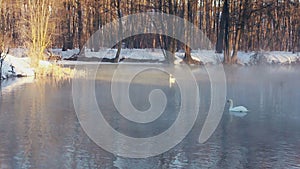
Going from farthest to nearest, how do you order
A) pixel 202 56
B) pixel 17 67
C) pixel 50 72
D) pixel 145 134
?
1. pixel 202 56
2. pixel 17 67
3. pixel 50 72
4. pixel 145 134

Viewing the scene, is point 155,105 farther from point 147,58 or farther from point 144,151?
point 147,58

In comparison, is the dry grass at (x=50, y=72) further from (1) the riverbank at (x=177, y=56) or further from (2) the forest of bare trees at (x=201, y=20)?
(2) the forest of bare trees at (x=201, y=20)

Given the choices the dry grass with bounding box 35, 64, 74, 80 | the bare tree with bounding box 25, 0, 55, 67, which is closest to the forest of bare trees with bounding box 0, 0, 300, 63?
the bare tree with bounding box 25, 0, 55, 67

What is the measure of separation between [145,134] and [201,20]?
161ft

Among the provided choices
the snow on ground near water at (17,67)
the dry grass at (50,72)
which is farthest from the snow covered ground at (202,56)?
the dry grass at (50,72)

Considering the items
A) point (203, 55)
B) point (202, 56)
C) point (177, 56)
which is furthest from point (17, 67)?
point (203, 55)

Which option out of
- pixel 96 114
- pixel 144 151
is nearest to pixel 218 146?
pixel 144 151

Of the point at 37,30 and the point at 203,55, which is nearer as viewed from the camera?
the point at 37,30

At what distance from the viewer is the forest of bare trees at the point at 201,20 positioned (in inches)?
1750

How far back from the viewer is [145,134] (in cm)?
1174

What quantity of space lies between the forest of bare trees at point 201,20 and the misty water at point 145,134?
23578mm

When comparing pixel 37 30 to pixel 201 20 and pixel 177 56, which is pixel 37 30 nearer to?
pixel 177 56

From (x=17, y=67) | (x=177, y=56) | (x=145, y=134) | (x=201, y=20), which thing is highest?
(x=201, y=20)

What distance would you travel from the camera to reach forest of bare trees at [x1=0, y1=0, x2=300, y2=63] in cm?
4444
